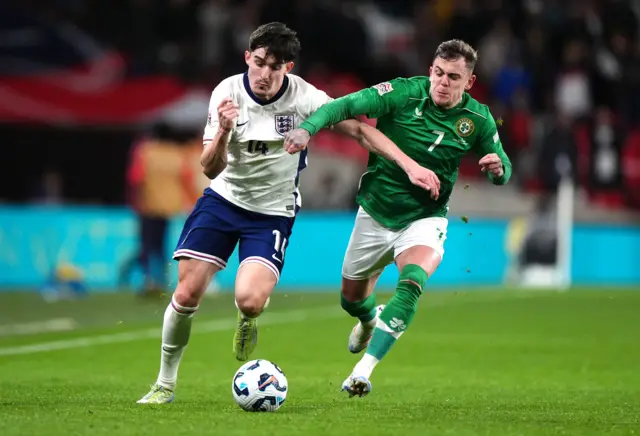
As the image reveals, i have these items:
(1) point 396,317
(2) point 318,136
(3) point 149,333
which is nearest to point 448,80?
(1) point 396,317

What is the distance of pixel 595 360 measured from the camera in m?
11.7

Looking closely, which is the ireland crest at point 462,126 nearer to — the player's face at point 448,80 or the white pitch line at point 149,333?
the player's face at point 448,80

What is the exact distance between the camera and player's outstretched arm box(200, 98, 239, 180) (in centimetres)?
764

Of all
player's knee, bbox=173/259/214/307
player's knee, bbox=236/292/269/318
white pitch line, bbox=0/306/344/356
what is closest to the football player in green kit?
player's knee, bbox=236/292/269/318

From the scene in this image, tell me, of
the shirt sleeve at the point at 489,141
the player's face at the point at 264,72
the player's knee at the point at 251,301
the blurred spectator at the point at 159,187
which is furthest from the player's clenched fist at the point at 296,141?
the blurred spectator at the point at 159,187

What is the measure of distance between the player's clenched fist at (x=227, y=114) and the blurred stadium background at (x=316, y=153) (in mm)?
7711

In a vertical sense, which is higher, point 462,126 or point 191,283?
point 462,126

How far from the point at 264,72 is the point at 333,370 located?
11.3 feet

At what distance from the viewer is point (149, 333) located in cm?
1390

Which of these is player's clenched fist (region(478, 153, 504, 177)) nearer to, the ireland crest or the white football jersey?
the ireland crest

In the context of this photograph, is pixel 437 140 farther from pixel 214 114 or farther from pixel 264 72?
pixel 214 114

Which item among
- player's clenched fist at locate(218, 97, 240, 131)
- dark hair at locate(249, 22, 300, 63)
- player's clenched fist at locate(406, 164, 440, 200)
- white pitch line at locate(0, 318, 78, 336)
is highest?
dark hair at locate(249, 22, 300, 63)

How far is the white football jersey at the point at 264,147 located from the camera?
27.3ft

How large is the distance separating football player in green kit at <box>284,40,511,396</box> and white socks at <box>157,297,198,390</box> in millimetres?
1157
